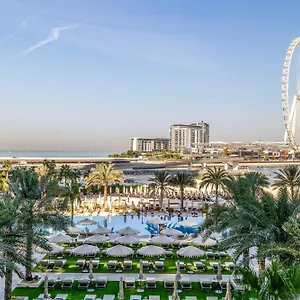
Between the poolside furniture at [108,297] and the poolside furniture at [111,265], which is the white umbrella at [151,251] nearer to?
the poolside furniture at [111,265]

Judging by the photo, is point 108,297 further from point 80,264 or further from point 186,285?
point 80,264

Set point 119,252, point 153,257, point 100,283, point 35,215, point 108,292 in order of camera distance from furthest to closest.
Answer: point 153,257, point 119,252, point 100,283, point 108,292, point 35,215

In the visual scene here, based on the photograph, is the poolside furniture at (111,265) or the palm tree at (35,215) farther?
the poolside furniture at (111,265)

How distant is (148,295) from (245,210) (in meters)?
5.63

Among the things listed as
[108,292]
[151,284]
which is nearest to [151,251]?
[151,284]

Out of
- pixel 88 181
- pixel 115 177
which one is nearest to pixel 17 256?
pixel 115 177

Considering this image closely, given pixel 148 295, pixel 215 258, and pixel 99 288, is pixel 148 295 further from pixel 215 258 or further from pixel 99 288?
pixel 215 258

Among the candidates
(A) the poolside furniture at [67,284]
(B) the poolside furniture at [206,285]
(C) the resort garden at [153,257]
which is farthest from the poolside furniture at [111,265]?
(B) the poolside furniture at [206,285]

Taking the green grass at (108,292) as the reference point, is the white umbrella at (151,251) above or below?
above

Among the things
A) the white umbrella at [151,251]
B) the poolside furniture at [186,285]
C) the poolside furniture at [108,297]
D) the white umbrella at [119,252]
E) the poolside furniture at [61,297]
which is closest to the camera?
the poolside furniture at [61,297]

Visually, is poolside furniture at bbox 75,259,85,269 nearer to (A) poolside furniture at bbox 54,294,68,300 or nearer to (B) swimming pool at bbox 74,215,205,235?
(A) poolside furniture at bbox 54,294,68,300

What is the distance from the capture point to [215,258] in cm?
2080

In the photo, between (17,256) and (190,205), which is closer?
(17,256)

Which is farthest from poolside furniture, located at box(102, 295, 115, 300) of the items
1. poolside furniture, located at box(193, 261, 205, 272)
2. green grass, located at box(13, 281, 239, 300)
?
poolside furniture, located at box(193, 261, 205, 272)
